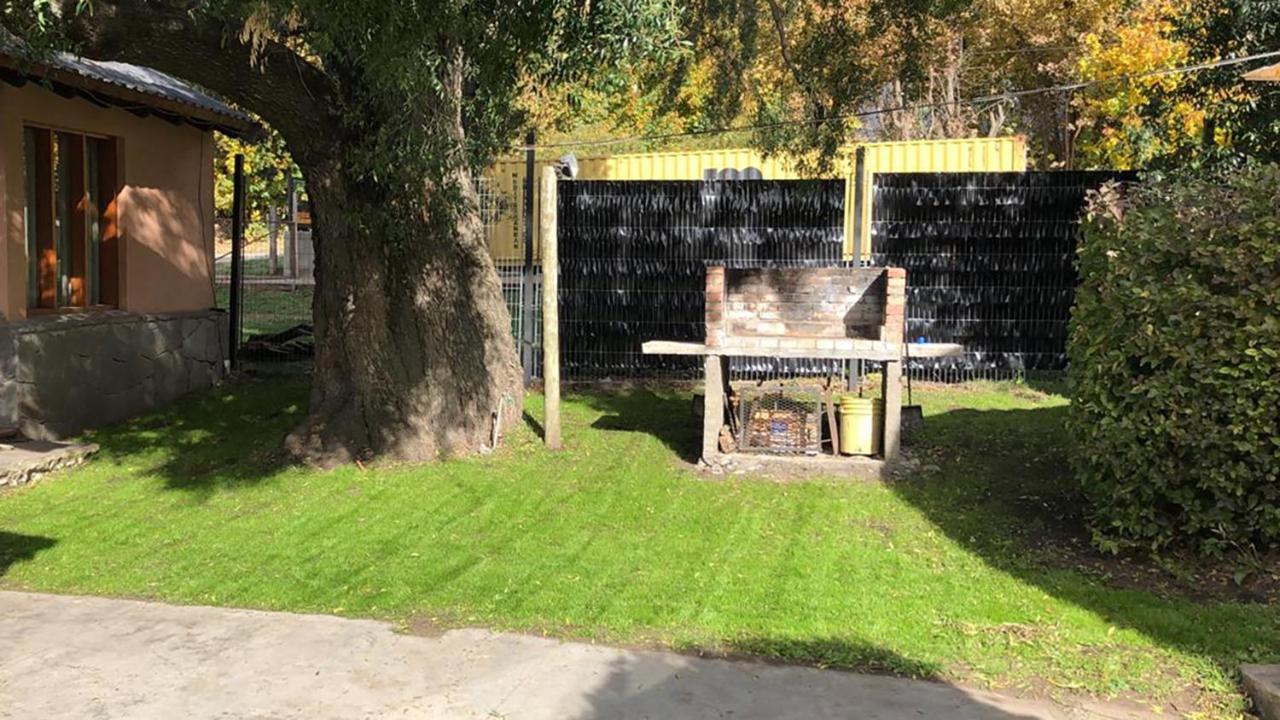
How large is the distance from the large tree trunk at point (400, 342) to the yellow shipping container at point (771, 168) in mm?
2972

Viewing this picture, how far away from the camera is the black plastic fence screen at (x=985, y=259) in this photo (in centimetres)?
1105

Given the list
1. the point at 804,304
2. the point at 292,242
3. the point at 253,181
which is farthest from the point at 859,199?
the point at 253,181

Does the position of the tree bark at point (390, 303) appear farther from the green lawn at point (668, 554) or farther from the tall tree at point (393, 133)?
the green lawn at point (668, 554)

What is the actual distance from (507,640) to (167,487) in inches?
175

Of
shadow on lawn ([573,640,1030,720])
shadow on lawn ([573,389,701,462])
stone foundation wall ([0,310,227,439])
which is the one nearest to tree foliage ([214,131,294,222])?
stone foundation wall ([0,310,227,439])

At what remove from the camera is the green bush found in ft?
17.6

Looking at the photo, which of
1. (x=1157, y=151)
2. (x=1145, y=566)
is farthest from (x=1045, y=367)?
(x=1145, y=566)

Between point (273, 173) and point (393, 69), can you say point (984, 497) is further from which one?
point (273, 173)

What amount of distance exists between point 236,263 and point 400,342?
15.9 feet

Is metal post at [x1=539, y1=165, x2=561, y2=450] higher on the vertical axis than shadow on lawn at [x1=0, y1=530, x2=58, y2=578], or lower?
higher

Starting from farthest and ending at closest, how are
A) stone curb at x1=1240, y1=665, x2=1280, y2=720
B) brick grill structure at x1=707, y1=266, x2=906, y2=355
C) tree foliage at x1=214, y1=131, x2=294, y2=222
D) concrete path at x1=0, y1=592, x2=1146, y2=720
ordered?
tree foliage at x1=214, y1=131, x2=294, y2=222
brick grill structure at x1=707, y1=266, x2=906, y2=355
concrete path at x1=0, y1=592, x2=1146, y2=720
stone curb at x1=1240, y1=665, x2=1280, y2=720

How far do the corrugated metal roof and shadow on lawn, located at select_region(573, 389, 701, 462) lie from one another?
15.8ft

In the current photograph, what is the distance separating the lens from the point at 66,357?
9.71 m

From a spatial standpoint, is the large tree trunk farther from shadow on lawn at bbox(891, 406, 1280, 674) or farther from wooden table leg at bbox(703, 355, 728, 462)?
shadow on lawn at bbox(891, 406, 1280, 674)
